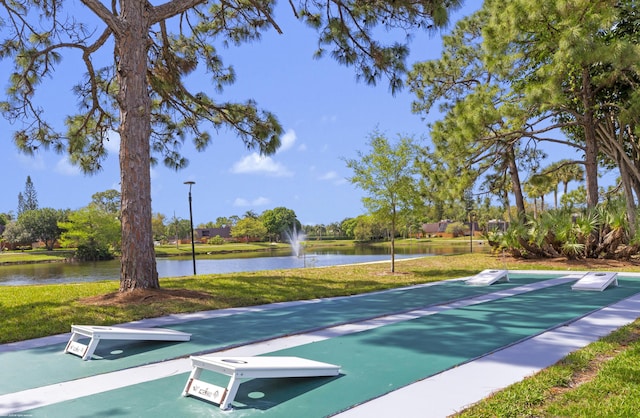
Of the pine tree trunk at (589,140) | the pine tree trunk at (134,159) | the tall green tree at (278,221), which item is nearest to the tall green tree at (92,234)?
the tall green tree at (278,221)

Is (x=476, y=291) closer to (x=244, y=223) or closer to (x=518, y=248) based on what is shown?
(x=518, y=248)

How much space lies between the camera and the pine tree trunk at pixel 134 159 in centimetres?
917

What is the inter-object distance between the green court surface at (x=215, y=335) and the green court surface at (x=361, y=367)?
0.78 m

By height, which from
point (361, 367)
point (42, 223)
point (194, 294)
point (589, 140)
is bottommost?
point (361, 367)

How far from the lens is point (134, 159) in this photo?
9.22m

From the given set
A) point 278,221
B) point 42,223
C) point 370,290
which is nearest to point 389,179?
point 370,290

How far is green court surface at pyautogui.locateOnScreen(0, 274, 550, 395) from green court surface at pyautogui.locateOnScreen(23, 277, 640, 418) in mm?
783

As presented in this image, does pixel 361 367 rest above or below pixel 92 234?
below

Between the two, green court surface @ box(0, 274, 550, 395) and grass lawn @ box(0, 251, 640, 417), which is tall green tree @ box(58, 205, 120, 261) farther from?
green court surface @ box(0, 274, 550, 395)

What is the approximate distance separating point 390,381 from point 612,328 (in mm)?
3727

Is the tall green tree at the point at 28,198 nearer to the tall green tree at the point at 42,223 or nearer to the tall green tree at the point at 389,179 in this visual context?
the tall green tree at the point at 42,223

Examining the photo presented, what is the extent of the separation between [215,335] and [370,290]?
516 cm

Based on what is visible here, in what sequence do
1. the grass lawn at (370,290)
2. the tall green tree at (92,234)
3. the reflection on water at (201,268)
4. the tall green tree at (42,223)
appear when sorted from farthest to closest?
the tall green tree at (42,223) → the tall green tree at (92,234) → the reflection on water at (201,268) → the grass lawn at (370,290)

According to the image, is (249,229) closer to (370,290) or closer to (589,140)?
(589,140)
